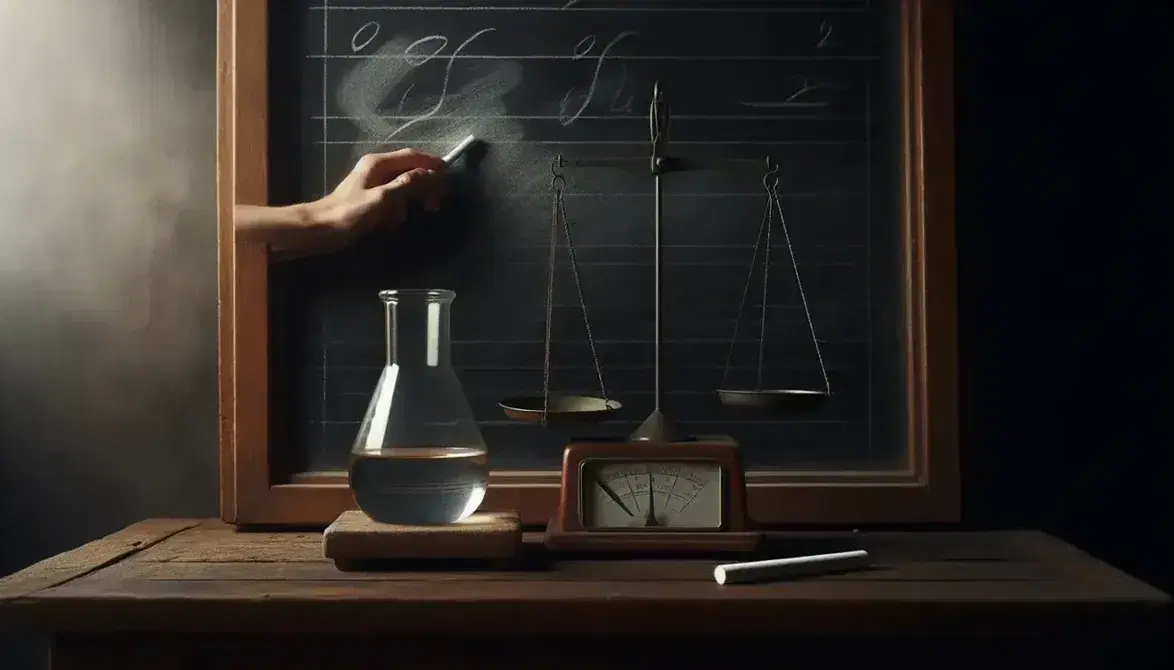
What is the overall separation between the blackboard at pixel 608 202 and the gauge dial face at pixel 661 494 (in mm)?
192

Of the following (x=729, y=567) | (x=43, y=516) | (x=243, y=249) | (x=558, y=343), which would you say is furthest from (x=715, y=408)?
(x=43, y=516)

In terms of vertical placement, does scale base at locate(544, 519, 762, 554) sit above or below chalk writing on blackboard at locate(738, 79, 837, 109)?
below

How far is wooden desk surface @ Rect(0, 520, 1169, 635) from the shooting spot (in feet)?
3.13

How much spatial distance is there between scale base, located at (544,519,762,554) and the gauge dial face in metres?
0.01

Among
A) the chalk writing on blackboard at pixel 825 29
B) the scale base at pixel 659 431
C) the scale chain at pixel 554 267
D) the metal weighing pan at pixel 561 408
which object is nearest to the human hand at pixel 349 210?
the scale chain at pixel 554 267

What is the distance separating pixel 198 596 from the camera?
0.97 meters

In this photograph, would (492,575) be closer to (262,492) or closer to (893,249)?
(262,492)

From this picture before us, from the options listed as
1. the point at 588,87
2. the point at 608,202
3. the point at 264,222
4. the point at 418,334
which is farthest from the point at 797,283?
the point at 264,222

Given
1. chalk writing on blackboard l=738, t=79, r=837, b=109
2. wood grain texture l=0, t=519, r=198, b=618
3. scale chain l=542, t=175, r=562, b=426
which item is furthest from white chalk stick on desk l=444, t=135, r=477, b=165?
wood grain texture l=0, t=519, r=198, b=618

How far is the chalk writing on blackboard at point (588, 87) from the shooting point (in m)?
1.34

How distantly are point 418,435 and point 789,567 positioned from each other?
42 centimetres

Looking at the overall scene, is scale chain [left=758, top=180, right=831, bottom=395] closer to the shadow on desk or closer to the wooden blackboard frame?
the wooden blackboard frame

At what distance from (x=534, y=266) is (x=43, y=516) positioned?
0.73 meters

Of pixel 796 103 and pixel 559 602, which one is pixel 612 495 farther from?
pixel 796 103
